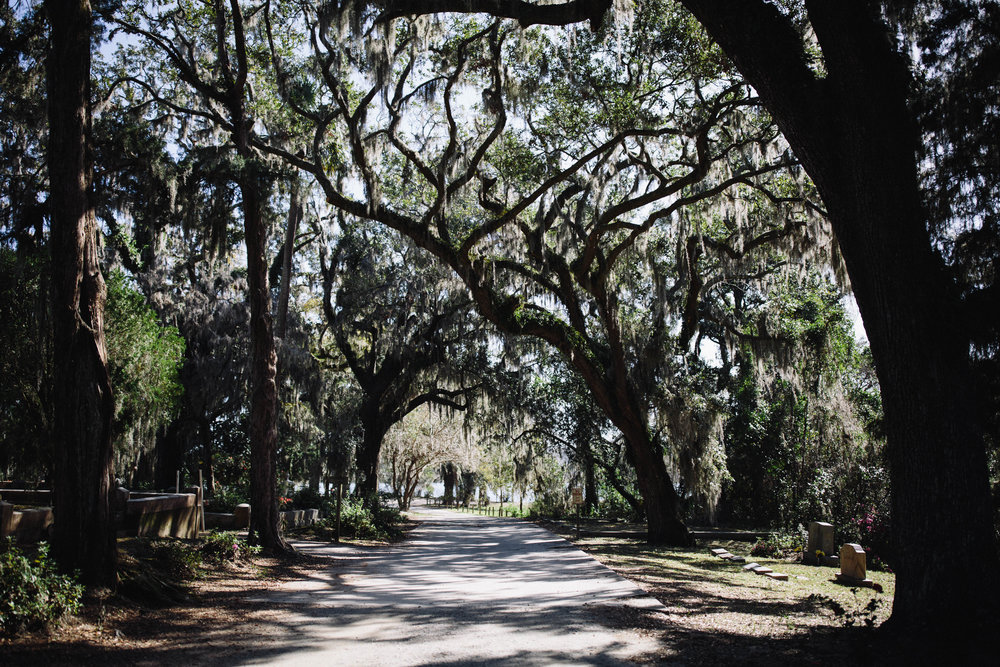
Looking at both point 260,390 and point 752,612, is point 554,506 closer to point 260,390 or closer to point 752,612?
point 260,390

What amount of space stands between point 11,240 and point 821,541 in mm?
15190

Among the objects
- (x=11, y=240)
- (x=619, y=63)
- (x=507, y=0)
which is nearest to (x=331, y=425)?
(x=11, y=240)

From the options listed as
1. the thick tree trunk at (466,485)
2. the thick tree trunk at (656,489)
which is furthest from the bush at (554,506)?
the thick tree trunk at (466,485)

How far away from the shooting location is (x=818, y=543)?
12617mm

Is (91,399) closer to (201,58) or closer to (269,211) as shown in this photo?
(269,211)

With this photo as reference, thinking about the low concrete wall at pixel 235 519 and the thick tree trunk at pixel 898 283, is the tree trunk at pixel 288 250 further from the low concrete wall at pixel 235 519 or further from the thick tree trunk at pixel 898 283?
the thick tree trunk at pixel 898 283

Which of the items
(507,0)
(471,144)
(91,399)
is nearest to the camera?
(91,399)

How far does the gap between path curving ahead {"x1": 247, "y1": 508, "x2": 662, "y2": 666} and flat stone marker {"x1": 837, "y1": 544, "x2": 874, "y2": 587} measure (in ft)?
11.2

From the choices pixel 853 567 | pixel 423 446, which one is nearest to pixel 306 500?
pixel 853 567

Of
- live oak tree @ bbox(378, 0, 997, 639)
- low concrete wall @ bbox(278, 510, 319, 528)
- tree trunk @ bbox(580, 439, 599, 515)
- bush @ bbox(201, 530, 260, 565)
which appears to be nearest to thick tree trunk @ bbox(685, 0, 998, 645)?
live oak tree @ bbox(378, 0, 997, 639)

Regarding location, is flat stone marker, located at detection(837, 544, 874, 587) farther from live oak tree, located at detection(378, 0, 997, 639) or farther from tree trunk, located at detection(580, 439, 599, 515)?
tree trunk, located at detection(580, 439, 599, 515)

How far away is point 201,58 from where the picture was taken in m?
12.1

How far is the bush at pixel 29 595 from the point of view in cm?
496

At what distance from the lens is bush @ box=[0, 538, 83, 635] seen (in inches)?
195
